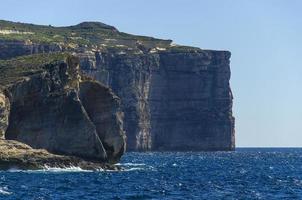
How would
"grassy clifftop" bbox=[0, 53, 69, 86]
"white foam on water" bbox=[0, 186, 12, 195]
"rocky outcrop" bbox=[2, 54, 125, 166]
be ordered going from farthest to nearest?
1. "grassy clifftop" bbox=[0, 53, 69, 86]
2. "rocky outcrop" bbox=[2, 54, 125, 166]
3. "white foam on water" bbox=[0, 186, 12, 195]

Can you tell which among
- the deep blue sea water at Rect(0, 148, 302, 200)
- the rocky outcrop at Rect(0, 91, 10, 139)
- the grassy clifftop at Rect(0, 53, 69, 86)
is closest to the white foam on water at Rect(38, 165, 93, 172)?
the deep blue sea water at Rect(0, 148, 302, 200)

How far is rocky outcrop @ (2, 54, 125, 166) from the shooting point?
122 meters

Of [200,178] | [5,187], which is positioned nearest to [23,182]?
[5,187]

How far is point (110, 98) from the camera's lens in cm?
13375

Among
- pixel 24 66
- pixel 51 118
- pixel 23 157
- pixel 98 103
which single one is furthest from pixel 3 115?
→ pixel 98 103

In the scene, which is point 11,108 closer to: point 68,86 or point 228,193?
point 68,86

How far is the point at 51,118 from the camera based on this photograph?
123500 millimetres

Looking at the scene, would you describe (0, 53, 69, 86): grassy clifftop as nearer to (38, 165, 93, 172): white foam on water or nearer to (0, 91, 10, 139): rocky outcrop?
(0, 91, 10, 139): rocky outcrop

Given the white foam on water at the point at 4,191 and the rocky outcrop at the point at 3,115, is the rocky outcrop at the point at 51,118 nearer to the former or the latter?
the rocky outcrop at the point at 3,115

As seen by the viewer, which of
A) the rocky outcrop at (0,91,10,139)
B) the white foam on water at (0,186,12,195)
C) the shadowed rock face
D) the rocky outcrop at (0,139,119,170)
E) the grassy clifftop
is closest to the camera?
the white foam on water at (0,186,12,195)

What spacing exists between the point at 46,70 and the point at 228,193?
54.0 m

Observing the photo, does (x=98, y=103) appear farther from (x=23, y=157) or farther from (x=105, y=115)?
(x=23, y=157)

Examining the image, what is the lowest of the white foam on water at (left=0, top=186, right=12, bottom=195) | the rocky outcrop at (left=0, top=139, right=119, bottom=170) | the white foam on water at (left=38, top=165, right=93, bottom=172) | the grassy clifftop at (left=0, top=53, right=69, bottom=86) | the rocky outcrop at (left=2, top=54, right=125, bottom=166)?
the white foam on water at (left=38, top=165, right=93, bottom=172)

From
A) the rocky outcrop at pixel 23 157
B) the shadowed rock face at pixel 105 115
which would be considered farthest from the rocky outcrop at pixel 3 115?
the shadowed rock face at pixel 105 115
